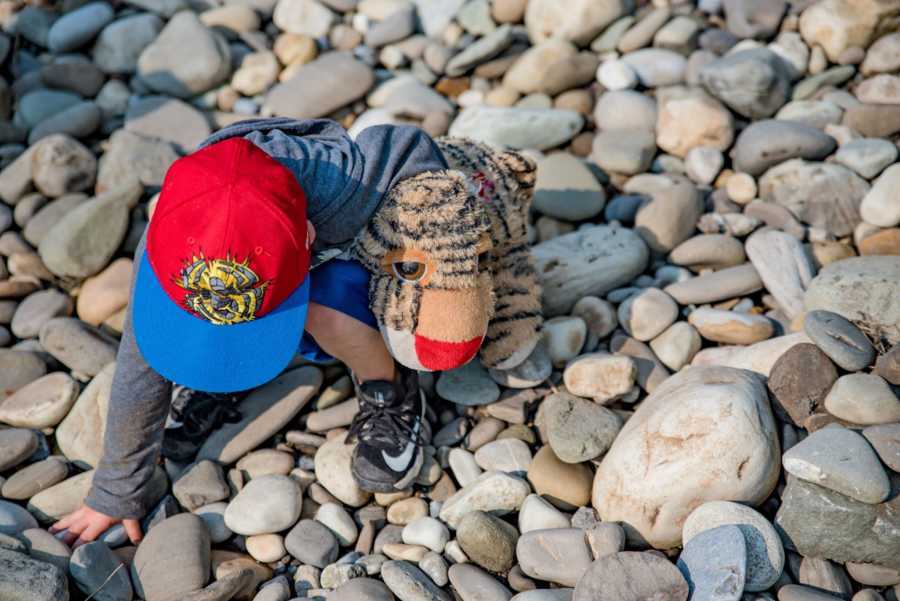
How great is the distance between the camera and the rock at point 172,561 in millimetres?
2383

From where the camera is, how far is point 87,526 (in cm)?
255

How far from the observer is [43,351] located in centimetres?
312

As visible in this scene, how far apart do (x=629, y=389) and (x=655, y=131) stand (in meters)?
1.51

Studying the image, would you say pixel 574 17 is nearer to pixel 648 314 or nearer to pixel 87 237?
pixel 648 314

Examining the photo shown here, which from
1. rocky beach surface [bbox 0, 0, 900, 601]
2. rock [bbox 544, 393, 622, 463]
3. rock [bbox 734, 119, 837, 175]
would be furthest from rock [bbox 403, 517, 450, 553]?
rock [bbox 734, 119, 837, 175]

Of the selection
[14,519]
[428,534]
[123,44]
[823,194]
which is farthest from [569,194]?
[123,44]

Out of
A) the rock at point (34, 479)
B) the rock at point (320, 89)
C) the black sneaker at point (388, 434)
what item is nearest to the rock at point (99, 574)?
the rock at point (34, 479)

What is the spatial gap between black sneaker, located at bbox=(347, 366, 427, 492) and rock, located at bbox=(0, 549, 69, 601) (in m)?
0.87

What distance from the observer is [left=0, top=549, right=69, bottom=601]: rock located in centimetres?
218

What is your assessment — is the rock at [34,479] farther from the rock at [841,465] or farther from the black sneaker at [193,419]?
the rock at [841,465]

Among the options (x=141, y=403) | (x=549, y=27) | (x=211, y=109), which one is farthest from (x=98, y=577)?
(x=549, y=27)

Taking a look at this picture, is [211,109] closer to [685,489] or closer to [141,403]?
[141,403]

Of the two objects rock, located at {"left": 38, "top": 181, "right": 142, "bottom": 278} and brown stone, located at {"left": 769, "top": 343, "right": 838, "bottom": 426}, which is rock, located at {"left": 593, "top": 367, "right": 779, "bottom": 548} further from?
rock, located at {"left": 38, "top": 181, "right": 142, "bottom": 278}

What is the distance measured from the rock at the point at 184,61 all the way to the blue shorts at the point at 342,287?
7.15 ft
